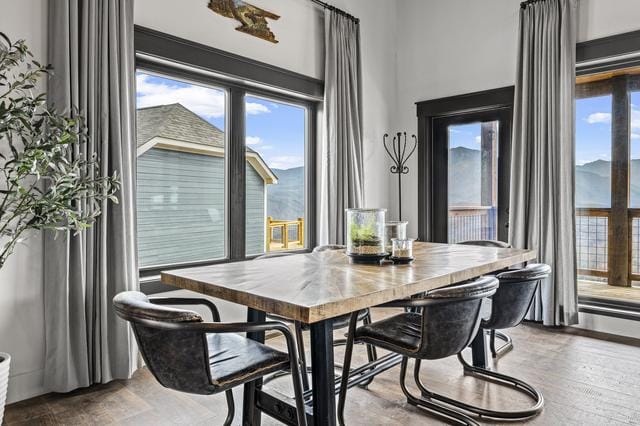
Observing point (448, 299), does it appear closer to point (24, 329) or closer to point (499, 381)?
point (499, 381)

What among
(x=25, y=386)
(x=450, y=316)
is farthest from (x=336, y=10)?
(x=25, y=386)

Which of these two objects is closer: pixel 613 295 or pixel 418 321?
pixel 418 321

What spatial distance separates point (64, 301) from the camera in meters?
2.47

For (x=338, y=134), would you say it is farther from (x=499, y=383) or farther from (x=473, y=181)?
(x=499, y=383)

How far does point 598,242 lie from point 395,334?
3459 millimetres

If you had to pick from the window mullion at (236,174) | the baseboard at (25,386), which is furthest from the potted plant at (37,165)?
the window mullion at (236,174)

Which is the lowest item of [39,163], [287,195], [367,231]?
[367,231]

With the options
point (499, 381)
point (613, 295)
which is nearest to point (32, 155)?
point (499, 381)

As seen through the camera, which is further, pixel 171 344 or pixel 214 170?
pixel 214 170

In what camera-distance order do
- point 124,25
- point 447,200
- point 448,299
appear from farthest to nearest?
point 447,200, point 124,25, point 448,299

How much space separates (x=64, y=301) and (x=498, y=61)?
424 centimetres

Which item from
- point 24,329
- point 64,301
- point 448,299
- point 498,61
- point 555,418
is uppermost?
point 498,61

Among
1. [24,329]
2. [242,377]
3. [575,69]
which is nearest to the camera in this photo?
[242,377]

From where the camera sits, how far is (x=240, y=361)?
1.69 metres
